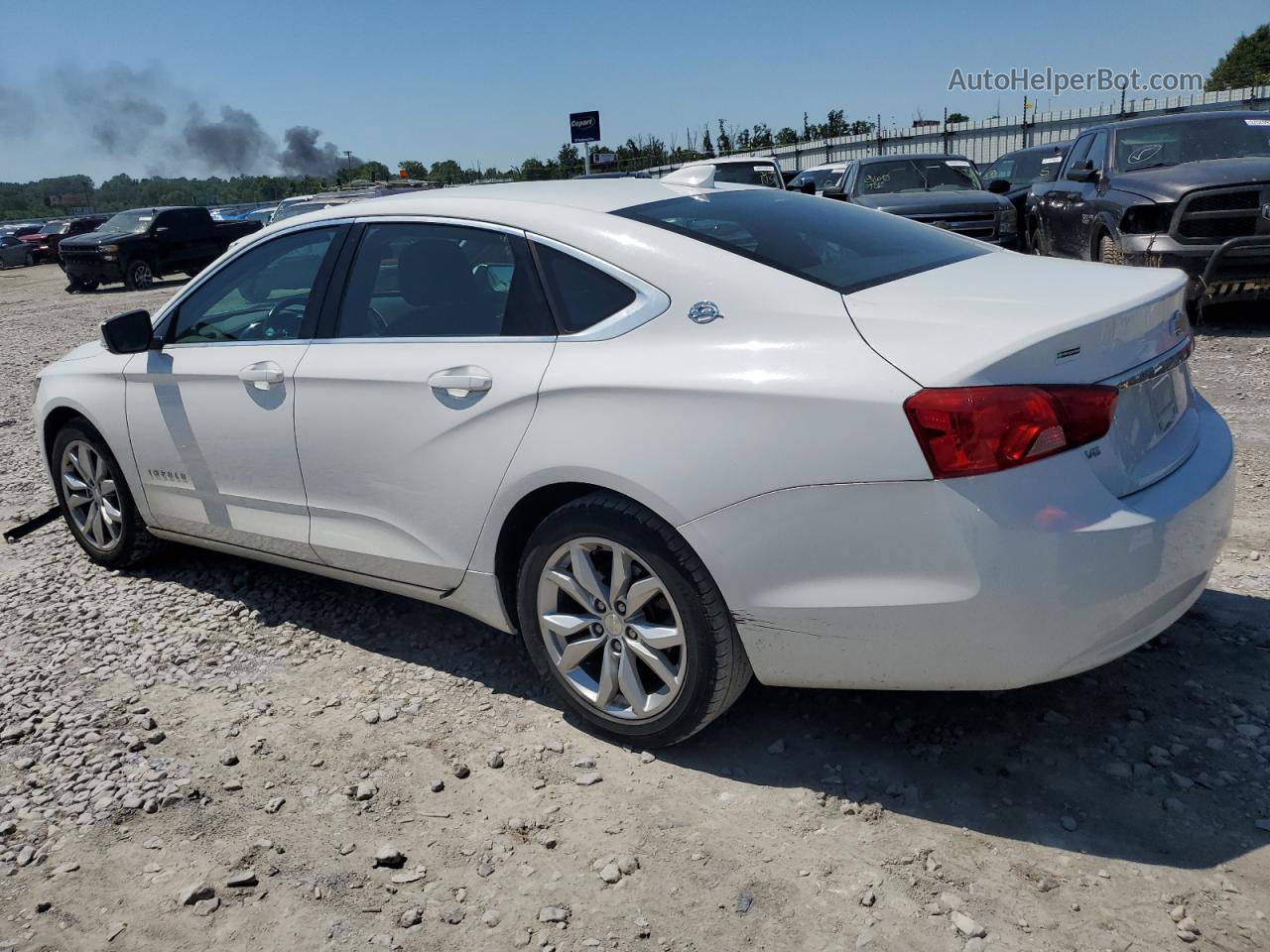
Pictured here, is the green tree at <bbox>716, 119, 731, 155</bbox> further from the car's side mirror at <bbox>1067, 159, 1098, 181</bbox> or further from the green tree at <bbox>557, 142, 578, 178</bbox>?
the car's side mirror at <bbox>1067, 159, 1098, 181</bbox>

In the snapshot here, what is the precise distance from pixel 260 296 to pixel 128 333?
24.6 inches

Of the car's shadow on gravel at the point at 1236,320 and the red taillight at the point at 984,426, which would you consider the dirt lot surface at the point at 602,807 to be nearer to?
the red taillight at the point at 984,426

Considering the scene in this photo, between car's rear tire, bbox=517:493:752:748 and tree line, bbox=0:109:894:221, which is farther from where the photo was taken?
tree line, bbox=0:109:894:221

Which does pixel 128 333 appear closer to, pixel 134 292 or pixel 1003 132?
pixel 134 292

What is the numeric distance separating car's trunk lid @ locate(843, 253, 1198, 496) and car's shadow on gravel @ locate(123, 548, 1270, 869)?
82 cm

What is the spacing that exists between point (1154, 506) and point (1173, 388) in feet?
1.72

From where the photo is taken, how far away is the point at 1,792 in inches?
131

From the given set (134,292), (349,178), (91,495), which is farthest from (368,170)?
(91,495)

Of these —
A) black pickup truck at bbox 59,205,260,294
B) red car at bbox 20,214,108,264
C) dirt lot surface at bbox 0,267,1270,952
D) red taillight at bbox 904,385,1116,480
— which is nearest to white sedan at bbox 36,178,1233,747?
red taillight at bbox 904,385,1116,480

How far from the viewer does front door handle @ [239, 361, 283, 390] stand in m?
3.92

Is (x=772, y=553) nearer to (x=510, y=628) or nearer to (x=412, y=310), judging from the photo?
(x=510, y=628)

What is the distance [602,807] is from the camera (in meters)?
3.01

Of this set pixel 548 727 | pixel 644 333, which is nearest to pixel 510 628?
pixel 548 727

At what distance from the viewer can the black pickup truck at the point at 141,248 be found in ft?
79.5
